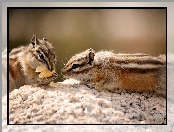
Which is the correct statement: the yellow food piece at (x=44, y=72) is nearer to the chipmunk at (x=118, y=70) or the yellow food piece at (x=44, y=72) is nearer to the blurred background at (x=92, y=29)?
the blurred background at (x=92, y=29)

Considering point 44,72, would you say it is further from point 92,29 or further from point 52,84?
point 92,29

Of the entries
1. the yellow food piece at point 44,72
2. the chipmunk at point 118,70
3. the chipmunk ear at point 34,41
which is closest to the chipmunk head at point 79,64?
the chipmunk at point 118,70

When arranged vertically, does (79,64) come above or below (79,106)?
above

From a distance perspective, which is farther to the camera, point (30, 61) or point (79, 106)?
point (30, 61)

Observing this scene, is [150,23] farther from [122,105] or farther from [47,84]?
[47,84]

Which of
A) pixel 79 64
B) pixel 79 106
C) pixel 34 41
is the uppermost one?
pixel 34 41

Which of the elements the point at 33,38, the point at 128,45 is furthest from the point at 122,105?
the point at 33,38

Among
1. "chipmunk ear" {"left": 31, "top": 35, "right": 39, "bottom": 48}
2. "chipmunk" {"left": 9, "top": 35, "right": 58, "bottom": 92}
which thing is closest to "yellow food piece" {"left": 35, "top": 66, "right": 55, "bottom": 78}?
"chipmunk" {"left": 9, "top": 35, "right": 58, "bottom": 92}

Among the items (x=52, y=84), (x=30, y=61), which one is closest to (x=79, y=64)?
(x=52, y=84)
